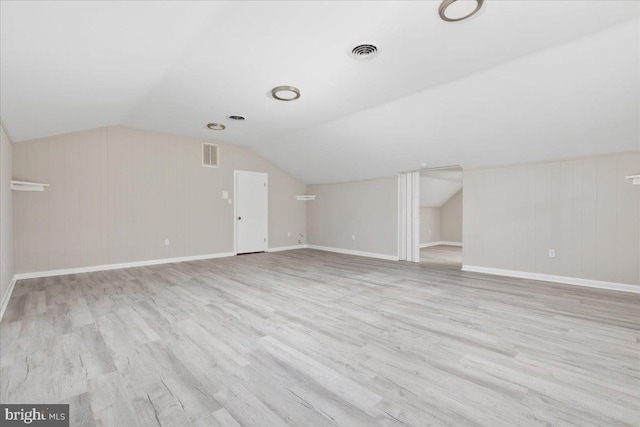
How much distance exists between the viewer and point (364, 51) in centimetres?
297

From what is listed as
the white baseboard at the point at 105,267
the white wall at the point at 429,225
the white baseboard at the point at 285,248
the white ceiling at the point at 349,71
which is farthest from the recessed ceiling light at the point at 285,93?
the white wall at the point at 429,225

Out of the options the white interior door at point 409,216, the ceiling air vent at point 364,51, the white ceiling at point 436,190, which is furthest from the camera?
the white ceiling at point 436,190

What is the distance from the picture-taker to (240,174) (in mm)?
Answer: 7719

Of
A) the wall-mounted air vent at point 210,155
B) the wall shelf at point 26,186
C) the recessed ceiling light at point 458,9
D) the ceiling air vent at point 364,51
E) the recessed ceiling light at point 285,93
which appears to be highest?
the recessed ceiling light at point 285,93

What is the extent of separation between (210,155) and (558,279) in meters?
7.33

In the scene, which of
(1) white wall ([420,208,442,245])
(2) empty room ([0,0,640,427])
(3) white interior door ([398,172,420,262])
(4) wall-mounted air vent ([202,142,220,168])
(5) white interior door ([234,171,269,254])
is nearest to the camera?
(2) empty room ([0,0,640,427])

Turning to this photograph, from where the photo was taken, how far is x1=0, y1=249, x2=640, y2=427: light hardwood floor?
5.60 ft

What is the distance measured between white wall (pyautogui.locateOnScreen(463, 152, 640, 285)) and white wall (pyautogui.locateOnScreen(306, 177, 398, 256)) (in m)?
1.81

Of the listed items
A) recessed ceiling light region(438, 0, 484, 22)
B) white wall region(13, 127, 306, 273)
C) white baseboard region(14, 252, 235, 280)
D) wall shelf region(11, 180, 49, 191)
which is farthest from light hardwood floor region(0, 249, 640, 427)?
recessed ceiling light region(438, 0, 484, 22)

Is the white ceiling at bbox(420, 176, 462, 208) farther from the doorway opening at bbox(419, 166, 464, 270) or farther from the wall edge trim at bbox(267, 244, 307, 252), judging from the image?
the wall edge trim at bbox(267, 244, 307, 252)

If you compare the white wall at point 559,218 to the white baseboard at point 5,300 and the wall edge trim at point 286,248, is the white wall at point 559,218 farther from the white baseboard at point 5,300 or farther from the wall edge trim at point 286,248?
the white baseboard at point 5,300

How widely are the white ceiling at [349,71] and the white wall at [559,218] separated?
13.5 inches

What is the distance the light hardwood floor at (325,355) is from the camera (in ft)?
5.60

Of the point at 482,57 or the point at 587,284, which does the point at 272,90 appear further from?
the point at 587,284
